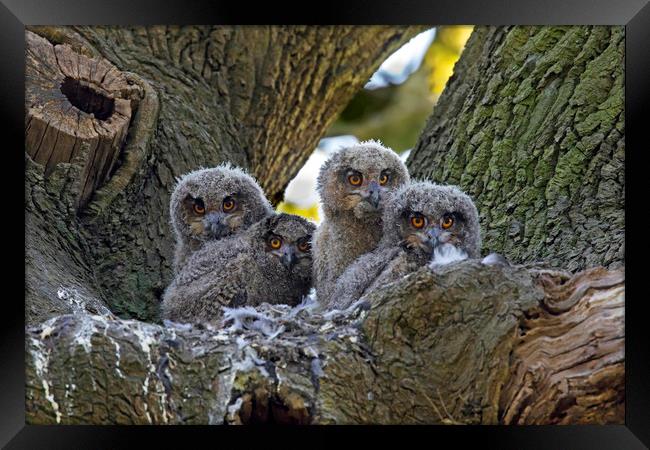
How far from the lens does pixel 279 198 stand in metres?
6.04

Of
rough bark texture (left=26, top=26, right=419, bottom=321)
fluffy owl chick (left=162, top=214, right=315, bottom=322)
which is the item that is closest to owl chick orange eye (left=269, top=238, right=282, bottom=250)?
fluffy owl chick (left=162, top=214, right=315, bottom=322)

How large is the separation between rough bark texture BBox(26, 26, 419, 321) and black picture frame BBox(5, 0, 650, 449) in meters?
0.36

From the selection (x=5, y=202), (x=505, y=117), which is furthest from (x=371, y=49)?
(x=5, y=202)

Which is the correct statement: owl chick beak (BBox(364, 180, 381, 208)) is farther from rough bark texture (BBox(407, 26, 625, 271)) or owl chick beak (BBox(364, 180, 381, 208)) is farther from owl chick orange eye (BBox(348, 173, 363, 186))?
rough bark texture (BBox(407, 26, 625, 271))

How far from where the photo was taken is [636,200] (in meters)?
3.61

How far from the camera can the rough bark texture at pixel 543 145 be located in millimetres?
3965

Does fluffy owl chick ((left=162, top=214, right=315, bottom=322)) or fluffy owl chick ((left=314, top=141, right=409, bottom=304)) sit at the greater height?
fluffy owl chick ((left=314, top=141, right=409, bottom=304))

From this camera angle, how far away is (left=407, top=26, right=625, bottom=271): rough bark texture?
3.96m

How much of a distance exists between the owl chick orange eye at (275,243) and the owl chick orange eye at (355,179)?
0.45m

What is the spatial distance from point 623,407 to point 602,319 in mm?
361

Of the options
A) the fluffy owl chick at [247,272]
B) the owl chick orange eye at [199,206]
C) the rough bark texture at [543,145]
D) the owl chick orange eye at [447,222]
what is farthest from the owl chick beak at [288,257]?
the rough bark texture at [543,145]

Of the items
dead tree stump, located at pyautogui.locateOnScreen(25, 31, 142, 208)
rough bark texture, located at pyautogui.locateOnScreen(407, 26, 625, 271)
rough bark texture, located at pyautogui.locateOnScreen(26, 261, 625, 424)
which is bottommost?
rough bark texture, located at pyautogui.locateOnScreen(26, 261, 625, 424)

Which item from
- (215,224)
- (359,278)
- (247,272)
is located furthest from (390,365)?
(215,224)

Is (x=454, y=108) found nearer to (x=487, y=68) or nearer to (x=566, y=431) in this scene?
(x=487, y=68)
